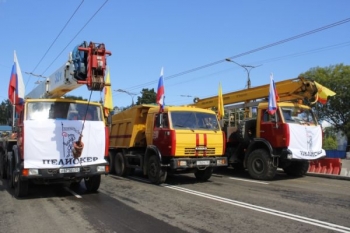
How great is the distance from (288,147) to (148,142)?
489 centimetres

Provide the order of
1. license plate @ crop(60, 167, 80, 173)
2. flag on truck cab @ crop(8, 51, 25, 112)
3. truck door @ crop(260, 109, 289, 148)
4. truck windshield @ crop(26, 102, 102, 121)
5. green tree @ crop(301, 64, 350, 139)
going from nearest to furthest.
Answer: license plate @ crop(60, 167, 80, 173), truck windshield @ crop(26, 102, 102, 121), flag on truck cab @ crop(8, 51, 25, 112), truck door @ crop(260, 109, 289, 148), green tree @ crop(301, 64, 350, 139)

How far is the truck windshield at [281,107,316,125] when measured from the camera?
13539 mm

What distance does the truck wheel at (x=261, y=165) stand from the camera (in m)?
13.3

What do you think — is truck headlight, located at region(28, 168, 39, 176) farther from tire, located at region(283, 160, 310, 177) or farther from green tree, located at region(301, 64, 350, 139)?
green tree, located at region(301, 64, 350, 139)

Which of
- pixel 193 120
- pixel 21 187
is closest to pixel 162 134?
pixel 193 120

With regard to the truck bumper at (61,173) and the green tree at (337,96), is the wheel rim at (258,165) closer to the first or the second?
the truck bumper at (61,173)

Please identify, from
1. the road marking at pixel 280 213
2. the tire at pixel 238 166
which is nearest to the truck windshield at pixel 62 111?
the road marking at pixel 280 213

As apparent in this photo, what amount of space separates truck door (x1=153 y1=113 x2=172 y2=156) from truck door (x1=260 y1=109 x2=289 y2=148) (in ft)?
12.8

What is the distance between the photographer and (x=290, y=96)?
48.0 feet

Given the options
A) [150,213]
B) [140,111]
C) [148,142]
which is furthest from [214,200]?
[140,111]

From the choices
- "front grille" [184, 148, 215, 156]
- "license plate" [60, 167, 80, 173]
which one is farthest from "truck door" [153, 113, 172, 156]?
"license plate" [60, 167, 80, 173]

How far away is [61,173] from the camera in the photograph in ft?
30.5

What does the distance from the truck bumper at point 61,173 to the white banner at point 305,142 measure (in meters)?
6.73

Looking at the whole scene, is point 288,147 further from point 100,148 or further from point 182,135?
point 100,148
